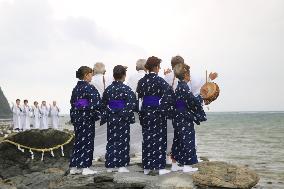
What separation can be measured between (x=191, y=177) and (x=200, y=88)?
194 centimetres

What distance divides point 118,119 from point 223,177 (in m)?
2.27

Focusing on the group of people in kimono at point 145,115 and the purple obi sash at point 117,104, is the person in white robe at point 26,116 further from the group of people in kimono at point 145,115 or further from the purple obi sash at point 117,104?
the purple obi sash at point 117,104

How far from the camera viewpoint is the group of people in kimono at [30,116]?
97.3 feet

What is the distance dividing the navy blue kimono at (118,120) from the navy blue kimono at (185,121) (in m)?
0.91

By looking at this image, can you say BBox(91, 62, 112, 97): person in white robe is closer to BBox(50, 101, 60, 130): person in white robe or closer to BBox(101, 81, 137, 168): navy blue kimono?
BBox(101, 81, 137, 168): navy blue kimono

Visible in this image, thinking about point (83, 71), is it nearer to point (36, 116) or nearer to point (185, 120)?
point (185, 120)

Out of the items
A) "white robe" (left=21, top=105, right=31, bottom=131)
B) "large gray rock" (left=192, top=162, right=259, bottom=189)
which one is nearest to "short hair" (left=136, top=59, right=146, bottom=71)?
"large gray rock" (left=192, top=162, right=259, bottom=189)

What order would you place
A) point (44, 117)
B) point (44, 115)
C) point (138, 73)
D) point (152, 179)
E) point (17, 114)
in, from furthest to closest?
point (44, 115) < point (44, 117) < point (17, 114) < point (138, 73) < point (152, 179)

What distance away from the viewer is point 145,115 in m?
8.23

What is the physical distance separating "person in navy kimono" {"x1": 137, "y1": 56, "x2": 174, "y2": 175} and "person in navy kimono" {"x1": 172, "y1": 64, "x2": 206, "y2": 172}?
19 centimetres

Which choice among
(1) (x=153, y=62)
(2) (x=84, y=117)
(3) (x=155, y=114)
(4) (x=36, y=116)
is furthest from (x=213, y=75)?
(4) (x=36, y=116)

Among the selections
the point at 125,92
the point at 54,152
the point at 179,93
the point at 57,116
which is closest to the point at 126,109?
the point at 125,92

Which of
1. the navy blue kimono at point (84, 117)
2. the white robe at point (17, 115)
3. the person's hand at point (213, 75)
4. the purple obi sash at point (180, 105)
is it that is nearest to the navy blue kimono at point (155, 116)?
the purple obi sash at point (180, 105)

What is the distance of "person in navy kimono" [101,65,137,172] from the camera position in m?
8.33
